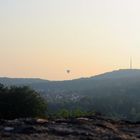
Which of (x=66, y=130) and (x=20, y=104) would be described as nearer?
(x=66, y=130)

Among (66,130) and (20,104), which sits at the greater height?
(20,104)

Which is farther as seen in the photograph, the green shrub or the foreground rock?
the green shrub

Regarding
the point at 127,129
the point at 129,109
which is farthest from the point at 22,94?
the point at 129,109

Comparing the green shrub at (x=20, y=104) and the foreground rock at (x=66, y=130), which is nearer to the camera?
the foreground rock at (x=66, y=130)

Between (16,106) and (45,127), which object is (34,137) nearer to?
(45,127)
